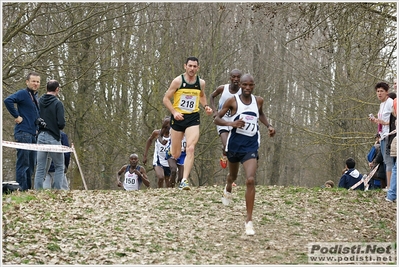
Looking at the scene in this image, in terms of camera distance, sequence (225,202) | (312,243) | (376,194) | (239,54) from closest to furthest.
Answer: (312,243) → (225,202) → (376,194) → (239,54)

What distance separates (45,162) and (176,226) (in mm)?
4539

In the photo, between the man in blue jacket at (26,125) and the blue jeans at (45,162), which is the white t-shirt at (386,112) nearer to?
the blue jeans at (45,162)

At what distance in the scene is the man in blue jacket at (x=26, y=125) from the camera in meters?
13.0

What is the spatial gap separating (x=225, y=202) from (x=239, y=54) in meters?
19.2

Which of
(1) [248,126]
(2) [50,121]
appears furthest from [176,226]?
(2) [50,121]

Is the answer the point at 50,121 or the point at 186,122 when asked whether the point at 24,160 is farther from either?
the point at 186,122

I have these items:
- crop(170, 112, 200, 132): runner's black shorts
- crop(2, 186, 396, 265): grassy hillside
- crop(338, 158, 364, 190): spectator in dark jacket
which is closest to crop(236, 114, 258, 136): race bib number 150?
crop(2, 186, 396, 265): grassy hillside

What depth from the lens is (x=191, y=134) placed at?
12727 mm

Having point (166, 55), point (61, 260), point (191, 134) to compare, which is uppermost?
point (166, 55)

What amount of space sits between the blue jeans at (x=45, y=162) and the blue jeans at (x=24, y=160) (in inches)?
6.0

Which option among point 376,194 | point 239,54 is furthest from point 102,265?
point 239,54

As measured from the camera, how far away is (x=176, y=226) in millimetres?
9898

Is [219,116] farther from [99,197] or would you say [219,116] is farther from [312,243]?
[99,197]

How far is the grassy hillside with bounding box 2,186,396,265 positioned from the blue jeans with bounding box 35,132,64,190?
2.51 ft
